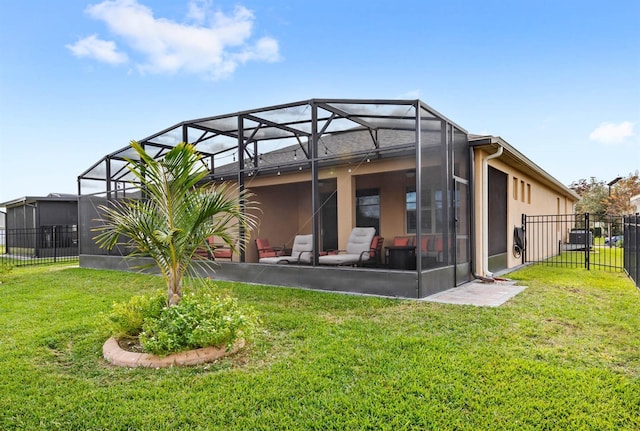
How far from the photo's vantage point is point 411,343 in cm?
368

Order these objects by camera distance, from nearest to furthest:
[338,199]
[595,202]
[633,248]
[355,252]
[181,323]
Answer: [181,323] → [633,248] → [355,252] → [338,199] → [595,202]

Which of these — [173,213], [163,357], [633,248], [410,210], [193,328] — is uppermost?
[410,210]

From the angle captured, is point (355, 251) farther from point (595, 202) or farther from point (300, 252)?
point (595, 202)

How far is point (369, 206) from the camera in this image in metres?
10.8

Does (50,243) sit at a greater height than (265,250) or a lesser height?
lesser

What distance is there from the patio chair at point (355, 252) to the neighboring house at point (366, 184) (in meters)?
0.37

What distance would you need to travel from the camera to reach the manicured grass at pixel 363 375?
2369 millimetres

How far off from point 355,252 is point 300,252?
1241 millimetres

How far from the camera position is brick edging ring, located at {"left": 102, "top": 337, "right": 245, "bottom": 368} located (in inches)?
130

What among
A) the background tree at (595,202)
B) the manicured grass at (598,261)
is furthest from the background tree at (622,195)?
the manicured grass at (598,261)

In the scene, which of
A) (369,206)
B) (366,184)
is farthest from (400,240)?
(366,184)

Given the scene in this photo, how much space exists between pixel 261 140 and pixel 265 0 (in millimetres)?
3688

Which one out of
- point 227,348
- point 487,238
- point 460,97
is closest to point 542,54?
point 460,97

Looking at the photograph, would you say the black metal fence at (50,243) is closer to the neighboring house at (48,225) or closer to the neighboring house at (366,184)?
the neighboring house at (48,225)
